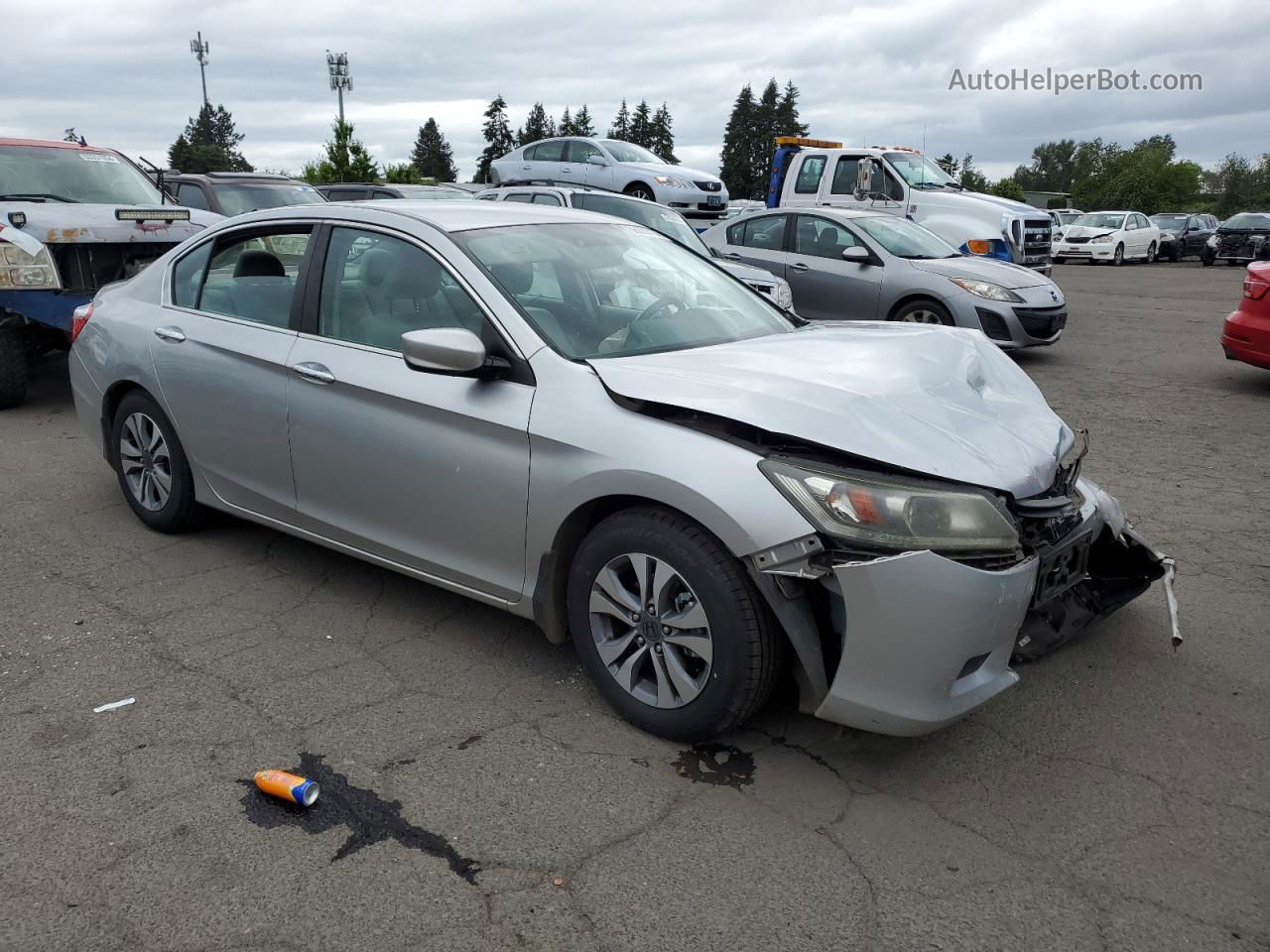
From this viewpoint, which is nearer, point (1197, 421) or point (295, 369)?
point (295, 369)

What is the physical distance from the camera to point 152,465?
16.5ft

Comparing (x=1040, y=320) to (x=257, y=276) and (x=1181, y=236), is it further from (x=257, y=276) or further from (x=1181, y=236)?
(x=1181, y=236)

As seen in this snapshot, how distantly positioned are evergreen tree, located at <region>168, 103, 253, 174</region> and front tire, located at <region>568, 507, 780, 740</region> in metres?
60.0

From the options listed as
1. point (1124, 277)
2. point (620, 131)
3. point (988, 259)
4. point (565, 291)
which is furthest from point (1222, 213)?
point (565, 291)

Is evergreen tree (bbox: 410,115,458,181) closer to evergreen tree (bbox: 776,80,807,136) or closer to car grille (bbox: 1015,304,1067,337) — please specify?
evergreen tree (bbox: 776,80,807,136)

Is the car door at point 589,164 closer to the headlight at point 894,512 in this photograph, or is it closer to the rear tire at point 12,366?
the rear tire at point 12,366

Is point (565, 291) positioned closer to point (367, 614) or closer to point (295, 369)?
point (295, 369)

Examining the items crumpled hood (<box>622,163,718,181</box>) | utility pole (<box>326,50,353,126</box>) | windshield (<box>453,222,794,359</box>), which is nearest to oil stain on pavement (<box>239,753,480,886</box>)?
windshield (<box>453,222,794,359</box>)

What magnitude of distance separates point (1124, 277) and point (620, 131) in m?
74.0

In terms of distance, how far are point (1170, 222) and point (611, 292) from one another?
35158 millimetres

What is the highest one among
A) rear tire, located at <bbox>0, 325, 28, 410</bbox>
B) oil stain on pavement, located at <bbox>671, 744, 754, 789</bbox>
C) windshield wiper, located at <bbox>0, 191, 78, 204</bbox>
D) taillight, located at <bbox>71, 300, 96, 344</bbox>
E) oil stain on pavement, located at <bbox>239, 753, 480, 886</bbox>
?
windshield wiper, located at <bbox>0, 191, 78, 204</bbox>

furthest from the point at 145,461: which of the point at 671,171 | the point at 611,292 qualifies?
the point at 671,171

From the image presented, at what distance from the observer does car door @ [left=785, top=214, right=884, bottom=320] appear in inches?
420

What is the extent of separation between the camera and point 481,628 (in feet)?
13.6
